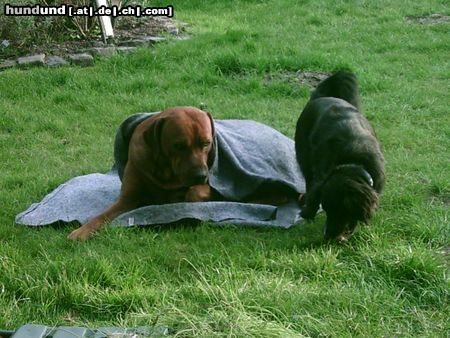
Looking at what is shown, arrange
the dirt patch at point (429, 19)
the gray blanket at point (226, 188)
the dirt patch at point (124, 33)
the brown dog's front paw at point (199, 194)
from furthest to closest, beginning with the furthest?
the dirt patch at point (429, 19) → the dirt patch at point (124, 33) → the brown dog's front paw at point (199, 194) → the gray blanket at point (226, 188)

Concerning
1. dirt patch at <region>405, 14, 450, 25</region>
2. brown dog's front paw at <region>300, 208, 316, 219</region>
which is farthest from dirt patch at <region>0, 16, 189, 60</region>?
brown dog's front paw at <region>300, 208, 316, 219</region>

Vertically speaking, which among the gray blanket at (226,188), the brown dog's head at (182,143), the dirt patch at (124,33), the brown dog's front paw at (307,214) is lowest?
the dirt patch at (124,33)

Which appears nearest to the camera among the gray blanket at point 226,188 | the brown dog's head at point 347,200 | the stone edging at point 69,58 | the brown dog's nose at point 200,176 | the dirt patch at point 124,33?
the brown dog's head at point 347,200

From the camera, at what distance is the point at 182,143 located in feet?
16.6

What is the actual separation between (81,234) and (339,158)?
1707 millimetres

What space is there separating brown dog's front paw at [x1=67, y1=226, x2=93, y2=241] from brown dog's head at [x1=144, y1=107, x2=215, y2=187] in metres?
0.66

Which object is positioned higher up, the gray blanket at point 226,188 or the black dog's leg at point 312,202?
the black dog's leg at point 312,202

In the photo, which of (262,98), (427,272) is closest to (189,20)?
(262,98)

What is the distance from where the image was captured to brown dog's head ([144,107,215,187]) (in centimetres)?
505

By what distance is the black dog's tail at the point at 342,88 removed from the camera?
18.9ft

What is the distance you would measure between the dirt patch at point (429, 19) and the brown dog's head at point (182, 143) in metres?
7.60

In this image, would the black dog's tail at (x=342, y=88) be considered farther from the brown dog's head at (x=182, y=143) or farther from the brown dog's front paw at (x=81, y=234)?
the brown dog's front paw at (x=81, y=234)

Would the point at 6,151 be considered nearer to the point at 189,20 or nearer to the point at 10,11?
the point at 10,11

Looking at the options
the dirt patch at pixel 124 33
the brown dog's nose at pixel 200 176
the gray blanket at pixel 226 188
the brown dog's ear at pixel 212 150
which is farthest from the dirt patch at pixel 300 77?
the brown dog's nose at pixel 200 176
